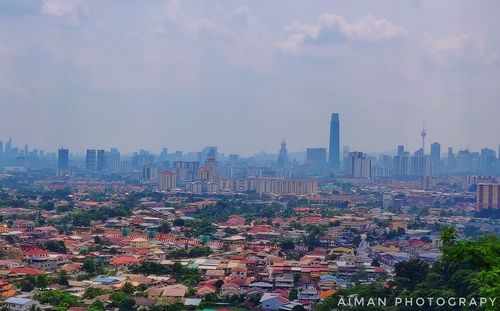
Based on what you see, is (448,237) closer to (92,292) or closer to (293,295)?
(293,295)

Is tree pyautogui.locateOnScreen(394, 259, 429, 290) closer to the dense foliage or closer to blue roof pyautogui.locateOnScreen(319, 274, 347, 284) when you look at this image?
the dense foliage

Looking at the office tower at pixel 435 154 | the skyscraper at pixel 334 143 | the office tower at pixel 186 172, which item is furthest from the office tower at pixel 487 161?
the office tower at pixel 186 172

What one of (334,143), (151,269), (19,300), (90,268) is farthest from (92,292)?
(334,143)

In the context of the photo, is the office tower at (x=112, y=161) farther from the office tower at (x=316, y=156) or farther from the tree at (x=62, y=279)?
the tree at (x=62, y=279)

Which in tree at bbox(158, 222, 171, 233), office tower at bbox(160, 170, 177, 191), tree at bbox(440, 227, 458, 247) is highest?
tree at bbox(440, 227, 458, 247)

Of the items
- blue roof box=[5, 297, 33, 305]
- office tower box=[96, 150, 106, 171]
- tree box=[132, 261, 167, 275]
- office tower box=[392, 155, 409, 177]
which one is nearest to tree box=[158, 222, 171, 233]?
tree box=[132, 261, 167, 275]
